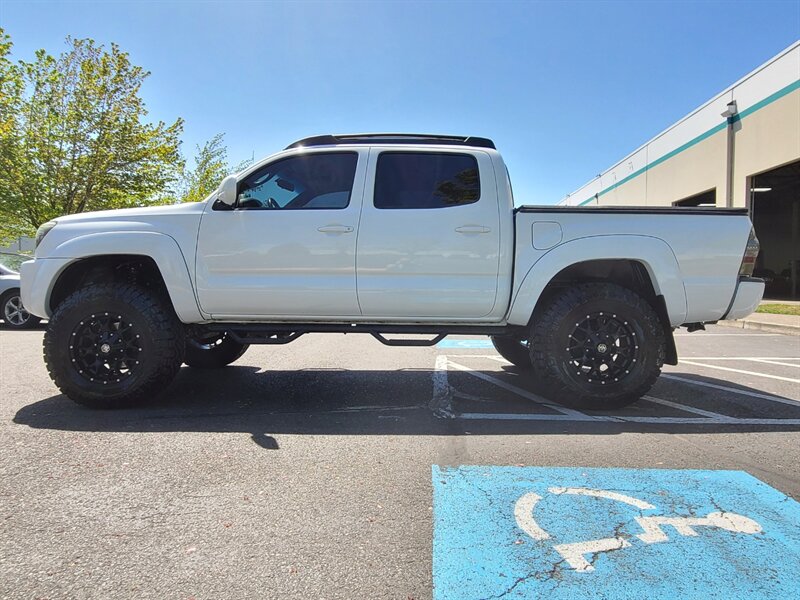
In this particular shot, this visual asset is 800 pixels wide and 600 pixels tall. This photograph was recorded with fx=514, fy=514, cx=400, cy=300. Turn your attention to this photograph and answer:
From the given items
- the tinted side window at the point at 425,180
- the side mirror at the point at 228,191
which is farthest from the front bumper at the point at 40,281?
the tinted side window at the point at 425,180

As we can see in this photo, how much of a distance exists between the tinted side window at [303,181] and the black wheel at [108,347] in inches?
54.1

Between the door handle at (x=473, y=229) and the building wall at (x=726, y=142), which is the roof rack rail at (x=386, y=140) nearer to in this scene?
the door handle at (x=473, y=229)

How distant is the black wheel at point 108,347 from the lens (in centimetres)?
435

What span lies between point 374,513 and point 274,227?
2703mm

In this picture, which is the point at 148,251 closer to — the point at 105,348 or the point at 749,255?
the point at 105,348

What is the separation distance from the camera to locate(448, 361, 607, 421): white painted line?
4.34 metres

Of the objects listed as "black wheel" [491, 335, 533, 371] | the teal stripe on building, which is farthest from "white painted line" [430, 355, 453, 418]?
the teal stripe on building

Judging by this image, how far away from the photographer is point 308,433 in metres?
3.83

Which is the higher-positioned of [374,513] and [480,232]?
[480,232]

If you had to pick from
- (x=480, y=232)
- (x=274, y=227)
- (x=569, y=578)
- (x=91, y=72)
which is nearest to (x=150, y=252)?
(x=274, y=227)

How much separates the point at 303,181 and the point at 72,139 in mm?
18508

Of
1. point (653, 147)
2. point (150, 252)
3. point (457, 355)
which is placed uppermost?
point (653, 147)

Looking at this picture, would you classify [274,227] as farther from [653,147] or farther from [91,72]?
[653,147]

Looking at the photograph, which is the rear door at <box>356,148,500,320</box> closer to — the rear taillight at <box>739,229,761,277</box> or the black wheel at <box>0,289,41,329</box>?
the rear taillight at <box>739,229,761,277</box>
